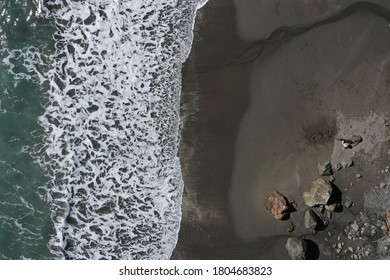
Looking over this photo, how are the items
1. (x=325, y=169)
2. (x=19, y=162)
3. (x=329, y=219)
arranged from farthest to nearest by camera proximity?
(x=19, y=162) < (x=329, y=219) < (x=325, y=169)

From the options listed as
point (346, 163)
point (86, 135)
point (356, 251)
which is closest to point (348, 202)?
point (346, 163)

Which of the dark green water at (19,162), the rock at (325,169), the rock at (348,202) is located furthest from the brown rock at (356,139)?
the dark green water at (19,162)

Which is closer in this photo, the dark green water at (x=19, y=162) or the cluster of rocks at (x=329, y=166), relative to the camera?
the cluster of rocks at (x=329, y=166)

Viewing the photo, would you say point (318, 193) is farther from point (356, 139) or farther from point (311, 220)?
point (356, 139)

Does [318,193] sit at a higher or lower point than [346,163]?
lower

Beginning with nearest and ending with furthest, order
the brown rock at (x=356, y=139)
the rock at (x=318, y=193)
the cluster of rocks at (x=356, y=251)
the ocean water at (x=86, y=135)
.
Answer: the rock at (x=318, y=193), the brown rock at (x=356, y=139), the cluster of rocks at (x=356, y=251), the ocean water at (x=86, y=135)

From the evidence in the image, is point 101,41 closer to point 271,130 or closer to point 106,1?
point 106,1

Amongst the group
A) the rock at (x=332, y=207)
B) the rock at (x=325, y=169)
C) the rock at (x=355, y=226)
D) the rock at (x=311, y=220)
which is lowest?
the rock at (x=355, y=226)

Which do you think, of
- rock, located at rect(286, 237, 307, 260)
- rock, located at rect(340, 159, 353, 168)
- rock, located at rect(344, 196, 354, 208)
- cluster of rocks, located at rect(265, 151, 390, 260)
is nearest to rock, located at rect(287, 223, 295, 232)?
cluster of rocks, located at rect(265, 151, 390, 260)

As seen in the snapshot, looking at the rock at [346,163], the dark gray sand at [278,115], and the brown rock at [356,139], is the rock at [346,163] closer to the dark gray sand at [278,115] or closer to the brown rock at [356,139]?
the dark gray sand at [278,115]
